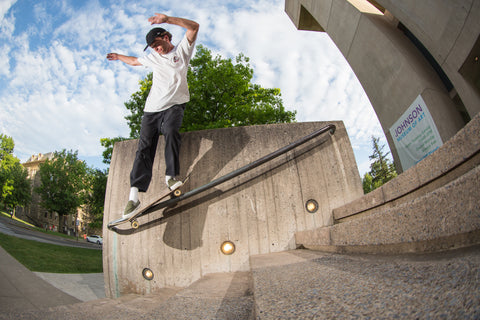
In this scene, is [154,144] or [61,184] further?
[61,184]

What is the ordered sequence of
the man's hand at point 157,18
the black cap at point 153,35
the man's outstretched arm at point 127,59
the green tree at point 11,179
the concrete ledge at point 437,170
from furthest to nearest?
the green tree at point 11,179 < the man's outstretched arm at point 127,59 < the black cap at point 153,35 < the man's hand at point 157,18 < the concrete ledge at point 437,170

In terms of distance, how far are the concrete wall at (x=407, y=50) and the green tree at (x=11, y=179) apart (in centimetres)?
3958

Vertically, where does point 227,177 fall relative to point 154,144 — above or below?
below

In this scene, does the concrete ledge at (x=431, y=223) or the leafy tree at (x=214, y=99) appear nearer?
the concrete ledge at (x=431, y=223)

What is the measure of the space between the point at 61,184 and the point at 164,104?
132 ft

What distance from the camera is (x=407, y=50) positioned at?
6820 millimetres

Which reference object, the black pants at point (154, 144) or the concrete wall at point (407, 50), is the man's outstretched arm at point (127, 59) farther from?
the concrete wall at point (407, 50)

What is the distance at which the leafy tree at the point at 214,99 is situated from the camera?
14.0 metres

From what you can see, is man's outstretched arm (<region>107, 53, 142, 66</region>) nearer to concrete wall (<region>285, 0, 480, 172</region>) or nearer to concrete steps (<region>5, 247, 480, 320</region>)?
concrete steps (<region>5, 247, 480, 320</region>)

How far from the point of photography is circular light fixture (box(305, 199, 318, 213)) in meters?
3.28

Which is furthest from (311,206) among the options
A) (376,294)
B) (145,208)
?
(376,294)

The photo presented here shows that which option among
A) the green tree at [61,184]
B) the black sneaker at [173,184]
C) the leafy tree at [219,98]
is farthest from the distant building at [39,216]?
the black sneaker at [173,184]

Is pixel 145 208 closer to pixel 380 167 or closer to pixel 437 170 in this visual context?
pixel 437 170

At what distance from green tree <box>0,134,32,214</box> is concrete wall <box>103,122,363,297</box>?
123ft
